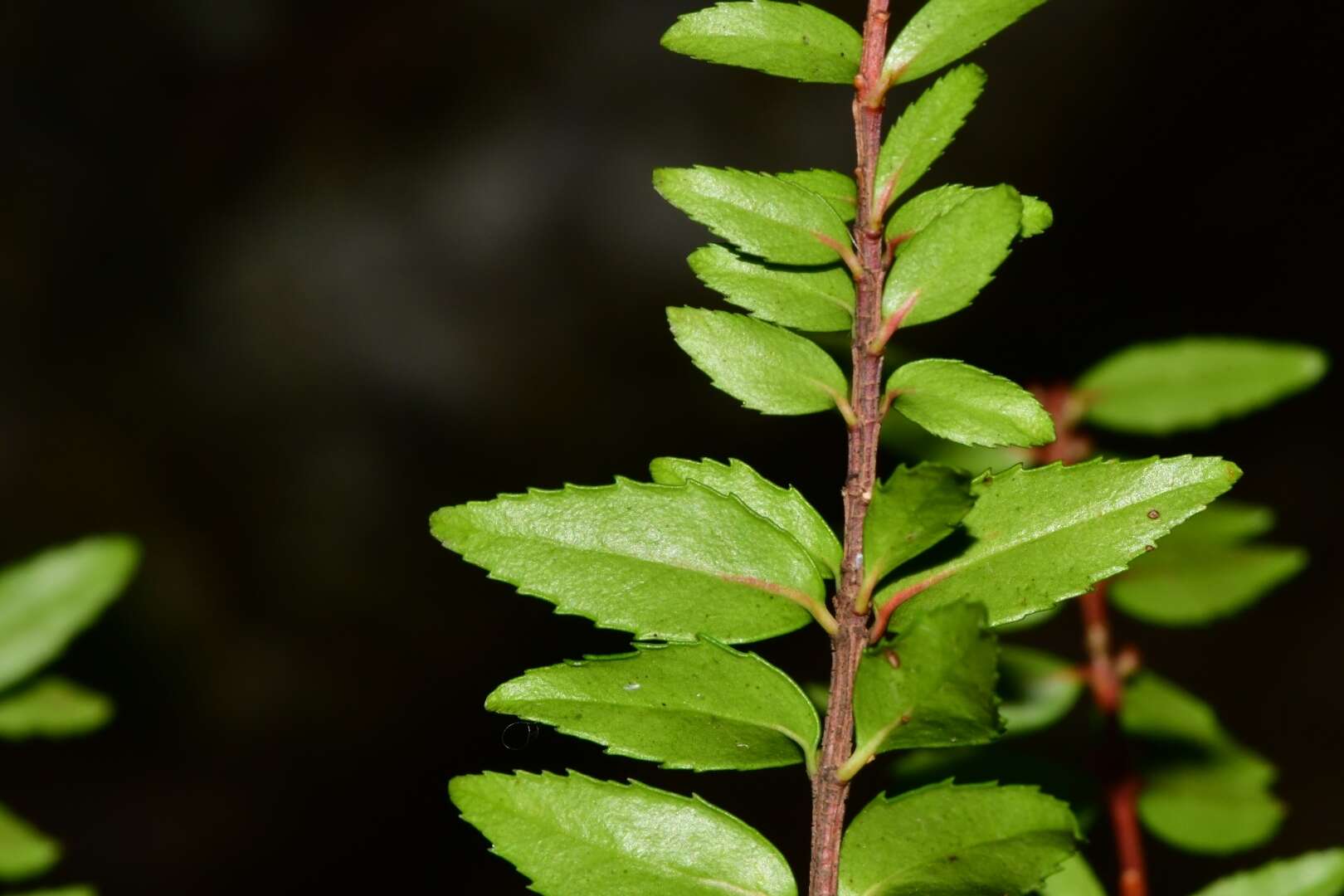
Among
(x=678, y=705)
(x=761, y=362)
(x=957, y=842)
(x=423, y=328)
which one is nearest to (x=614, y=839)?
(x=678, y=705)

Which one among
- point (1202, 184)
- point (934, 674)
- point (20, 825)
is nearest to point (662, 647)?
point (934, 674)

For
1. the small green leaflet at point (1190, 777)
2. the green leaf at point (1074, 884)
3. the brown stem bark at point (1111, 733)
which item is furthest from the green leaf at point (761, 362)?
the small green leaflet at point (1190, 777)

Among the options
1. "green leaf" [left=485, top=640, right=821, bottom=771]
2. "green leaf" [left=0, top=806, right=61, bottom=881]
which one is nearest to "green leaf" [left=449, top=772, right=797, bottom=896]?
"green leaf" [left=485, top=640, right=821, bottom=771]

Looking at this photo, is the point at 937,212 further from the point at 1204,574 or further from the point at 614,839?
the point at 1204,574

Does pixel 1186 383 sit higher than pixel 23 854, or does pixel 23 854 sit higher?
pixel 1186 383

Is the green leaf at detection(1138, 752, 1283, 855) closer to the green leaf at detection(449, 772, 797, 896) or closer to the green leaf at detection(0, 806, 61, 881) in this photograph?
the green leaf at detection(449, 772, 797, 896)

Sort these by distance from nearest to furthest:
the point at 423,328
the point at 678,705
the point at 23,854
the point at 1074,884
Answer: the point at 678,705 → the point at 1074,884 → the point at 23,854 → the point at 423,328

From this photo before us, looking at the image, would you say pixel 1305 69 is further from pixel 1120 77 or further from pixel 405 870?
pixel 405 870
